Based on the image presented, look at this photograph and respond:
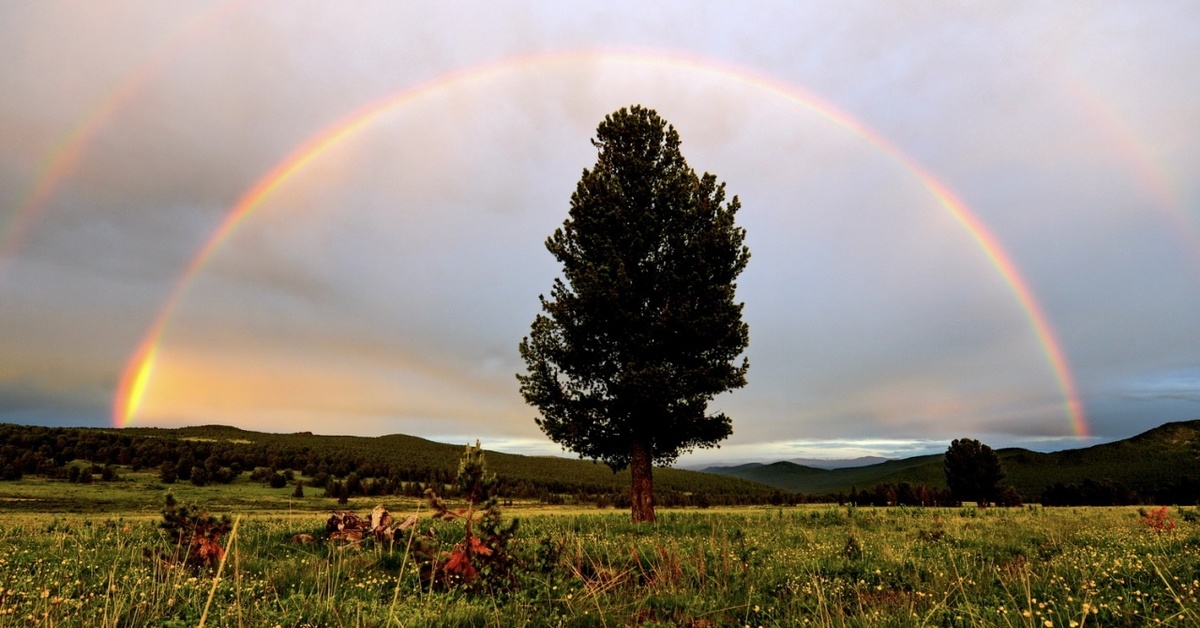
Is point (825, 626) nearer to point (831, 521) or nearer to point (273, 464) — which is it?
point (831, 521)

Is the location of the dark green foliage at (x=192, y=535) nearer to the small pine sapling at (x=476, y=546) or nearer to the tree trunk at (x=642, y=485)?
the small pine sapling at (x=476, y=546)

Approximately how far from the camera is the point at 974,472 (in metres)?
48.7

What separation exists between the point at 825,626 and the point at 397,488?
37.3 m

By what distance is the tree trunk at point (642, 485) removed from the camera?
18.0 metres

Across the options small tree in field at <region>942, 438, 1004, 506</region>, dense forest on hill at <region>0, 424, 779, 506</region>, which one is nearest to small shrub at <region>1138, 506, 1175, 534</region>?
dense forest on hill at <region>0, 424, 779, 506</region>

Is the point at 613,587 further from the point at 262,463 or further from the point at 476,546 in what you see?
the point at 262,463

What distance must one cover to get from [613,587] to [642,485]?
13319 millimetres

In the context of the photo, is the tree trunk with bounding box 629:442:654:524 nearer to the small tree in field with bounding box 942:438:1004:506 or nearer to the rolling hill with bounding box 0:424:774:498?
the rolling hill with bounding box 0:424:774:498

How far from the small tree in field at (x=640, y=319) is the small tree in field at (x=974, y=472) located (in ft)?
138

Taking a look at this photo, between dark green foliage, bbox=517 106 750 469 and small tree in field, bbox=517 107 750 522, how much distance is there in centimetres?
4

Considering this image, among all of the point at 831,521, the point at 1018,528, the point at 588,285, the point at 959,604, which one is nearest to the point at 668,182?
the point at 588,285

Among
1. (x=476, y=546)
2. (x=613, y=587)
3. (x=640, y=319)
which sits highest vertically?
(x=640, y=319)

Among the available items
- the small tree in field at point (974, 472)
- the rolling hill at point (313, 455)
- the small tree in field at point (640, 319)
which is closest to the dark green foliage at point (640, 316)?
the small tree in field at point (640, 319)

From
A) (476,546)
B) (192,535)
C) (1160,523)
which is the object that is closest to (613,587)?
(476,546)
